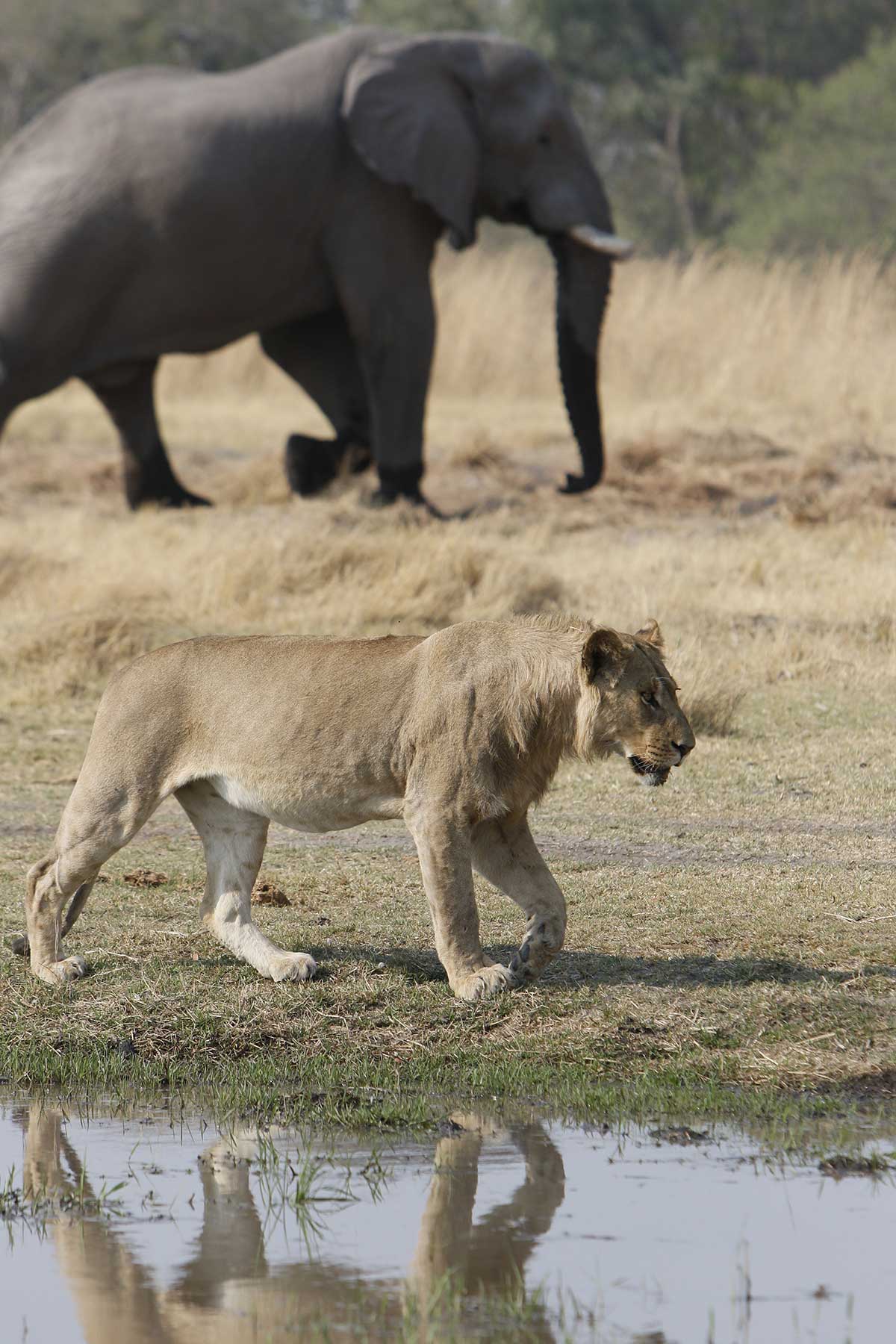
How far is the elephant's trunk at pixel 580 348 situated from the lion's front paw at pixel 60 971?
8979mm

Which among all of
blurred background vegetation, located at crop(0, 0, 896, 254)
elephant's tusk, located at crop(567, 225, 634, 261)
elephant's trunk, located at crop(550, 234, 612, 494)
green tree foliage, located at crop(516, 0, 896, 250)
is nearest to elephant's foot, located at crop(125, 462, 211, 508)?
elephant's trunk, located at crop(550, 234, 612, 494)

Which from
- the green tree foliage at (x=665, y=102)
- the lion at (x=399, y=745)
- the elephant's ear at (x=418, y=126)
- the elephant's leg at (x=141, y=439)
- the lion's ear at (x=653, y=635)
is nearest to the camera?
the lion at (x=399, y=745)

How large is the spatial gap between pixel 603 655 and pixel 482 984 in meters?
0.96

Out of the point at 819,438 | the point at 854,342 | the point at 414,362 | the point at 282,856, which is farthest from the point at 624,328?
the point at 282,856

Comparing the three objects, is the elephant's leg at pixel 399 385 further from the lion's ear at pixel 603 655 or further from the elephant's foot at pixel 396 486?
the lion's ear at pixel 603 655

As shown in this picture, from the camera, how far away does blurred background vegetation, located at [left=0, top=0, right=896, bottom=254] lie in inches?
1325

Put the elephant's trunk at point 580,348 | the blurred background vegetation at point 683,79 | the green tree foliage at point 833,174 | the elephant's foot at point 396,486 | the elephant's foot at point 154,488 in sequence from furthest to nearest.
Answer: the blurred background vegetation at point 683,79, the green tree foliage at point 833,174, the elephant's foot at point 154,488, the elephant's trunk at point 580,348, the elephant's foot at point 396,486

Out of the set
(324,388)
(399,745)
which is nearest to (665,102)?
(324,388)

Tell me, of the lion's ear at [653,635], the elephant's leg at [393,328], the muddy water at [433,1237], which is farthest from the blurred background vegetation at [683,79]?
the muddy water at [433,1237]

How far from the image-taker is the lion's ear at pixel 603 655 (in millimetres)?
5473

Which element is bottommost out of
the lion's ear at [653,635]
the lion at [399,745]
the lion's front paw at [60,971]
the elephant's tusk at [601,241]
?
the lion's front paw at [60,971]

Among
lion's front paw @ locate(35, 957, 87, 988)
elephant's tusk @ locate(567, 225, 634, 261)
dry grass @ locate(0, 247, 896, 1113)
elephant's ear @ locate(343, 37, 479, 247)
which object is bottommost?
dry grass @ locate(0, 247, 896, 1113)

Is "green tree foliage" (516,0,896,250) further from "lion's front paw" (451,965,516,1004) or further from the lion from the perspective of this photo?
"lion's front paw" (451,965,516,1004)

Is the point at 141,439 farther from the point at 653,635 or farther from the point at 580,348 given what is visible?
the point at 653,635
